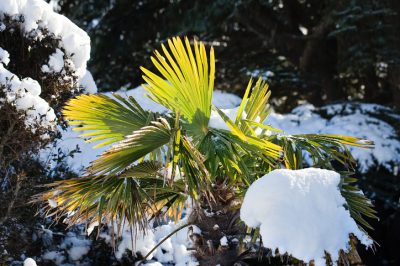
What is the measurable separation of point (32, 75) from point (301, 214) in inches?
106

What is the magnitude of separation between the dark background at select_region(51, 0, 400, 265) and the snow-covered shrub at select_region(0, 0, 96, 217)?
16.1 ft

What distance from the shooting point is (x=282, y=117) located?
30.4 feet

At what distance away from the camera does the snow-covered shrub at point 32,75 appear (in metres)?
4.36

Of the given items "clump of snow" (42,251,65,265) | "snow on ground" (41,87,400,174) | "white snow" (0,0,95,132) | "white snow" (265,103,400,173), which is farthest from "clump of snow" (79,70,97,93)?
"white snow" (265,103,400,173)

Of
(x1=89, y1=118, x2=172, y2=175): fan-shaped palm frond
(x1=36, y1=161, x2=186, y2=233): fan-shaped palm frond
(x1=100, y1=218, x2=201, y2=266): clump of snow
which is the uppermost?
(x1=89, y1=118, x2=172, y2=175): fan-shaped palm frond

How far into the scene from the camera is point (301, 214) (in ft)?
10.5

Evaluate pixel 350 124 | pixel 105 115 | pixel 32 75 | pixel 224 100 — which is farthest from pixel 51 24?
pixel 350 124

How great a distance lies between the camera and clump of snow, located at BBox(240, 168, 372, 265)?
3.16 m

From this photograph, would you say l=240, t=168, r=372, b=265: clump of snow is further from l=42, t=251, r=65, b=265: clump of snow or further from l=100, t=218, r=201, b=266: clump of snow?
l=42, t=251, r=65, b=265: clump of snow

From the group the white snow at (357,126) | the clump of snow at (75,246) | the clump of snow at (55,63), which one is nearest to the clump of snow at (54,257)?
the clump of snow at (75,246)

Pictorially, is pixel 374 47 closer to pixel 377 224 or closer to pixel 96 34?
pixel 377 224

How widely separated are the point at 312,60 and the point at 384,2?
2.46 m

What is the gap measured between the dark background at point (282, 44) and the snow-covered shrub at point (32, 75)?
4.90 metres

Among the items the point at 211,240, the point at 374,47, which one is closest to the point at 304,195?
the point at 211,240
